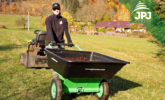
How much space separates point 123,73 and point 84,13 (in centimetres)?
5324

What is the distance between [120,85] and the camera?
18.9 feet

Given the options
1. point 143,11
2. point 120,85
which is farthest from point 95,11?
point 120,85

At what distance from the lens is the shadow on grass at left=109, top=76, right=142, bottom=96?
5275mm

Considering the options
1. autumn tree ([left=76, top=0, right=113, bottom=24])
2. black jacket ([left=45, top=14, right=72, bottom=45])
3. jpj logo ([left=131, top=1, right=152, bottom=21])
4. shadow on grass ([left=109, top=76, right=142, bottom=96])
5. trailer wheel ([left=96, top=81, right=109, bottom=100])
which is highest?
autumn tree ([left=76, top=0, right=113, bottom=24])

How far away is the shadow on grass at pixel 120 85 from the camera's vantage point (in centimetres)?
528

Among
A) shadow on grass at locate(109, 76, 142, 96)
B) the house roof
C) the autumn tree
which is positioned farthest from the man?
the autumn tree

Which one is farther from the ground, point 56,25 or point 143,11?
point 143,11

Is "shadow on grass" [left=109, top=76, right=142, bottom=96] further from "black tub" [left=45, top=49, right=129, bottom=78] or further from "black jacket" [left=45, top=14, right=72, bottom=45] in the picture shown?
"black jacket" [left=45, top=14, right=72, bottom=45]

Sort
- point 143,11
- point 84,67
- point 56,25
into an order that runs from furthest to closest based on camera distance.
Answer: point 143,11, point 56,25, point 84,67

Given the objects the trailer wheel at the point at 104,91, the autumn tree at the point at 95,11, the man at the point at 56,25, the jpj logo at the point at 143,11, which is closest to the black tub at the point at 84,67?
the trailer wheel at the point at 104,91

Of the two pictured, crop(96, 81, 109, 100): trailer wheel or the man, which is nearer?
crop(96, 81, 109, 100): trailer wheel

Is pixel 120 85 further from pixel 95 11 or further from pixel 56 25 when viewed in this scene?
pixel 95 11

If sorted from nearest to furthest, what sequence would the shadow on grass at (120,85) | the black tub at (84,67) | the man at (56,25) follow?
the black tub at (84,67)
the man at (56,25)
the shadow on grass at (120,85)

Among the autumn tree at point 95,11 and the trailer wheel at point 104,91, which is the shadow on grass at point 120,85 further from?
the autumn tree at point 95,11
